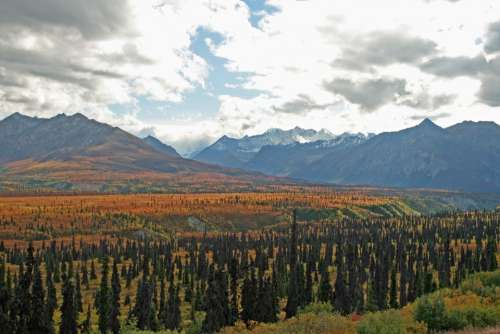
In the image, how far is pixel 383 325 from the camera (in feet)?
107

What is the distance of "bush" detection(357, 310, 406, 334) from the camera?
31.8 meters

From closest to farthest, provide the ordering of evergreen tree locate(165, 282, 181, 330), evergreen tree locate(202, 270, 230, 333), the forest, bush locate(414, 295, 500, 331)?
bush locate(414, 295, 500, 331) < the forest < evergreen tree locate(202, 270, 230, 333) < evergreen tree locate(165, 282, 181, 330)

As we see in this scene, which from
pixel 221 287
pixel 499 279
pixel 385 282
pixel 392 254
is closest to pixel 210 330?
pixel 221 287

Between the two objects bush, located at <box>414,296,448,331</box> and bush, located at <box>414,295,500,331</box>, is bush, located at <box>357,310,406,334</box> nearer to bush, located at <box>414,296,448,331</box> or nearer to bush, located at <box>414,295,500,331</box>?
bush, located at <box>414,296,448,331</box>

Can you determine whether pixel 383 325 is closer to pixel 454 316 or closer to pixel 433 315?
pixel 433 315

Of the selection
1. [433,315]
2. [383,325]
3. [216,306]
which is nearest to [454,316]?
[433,315]

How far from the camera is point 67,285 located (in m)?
76.3

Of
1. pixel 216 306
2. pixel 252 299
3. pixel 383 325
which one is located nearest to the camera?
pixel 383 325

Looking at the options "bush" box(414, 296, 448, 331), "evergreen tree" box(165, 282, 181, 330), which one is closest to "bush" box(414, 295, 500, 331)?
"bush" box(414, 296, 448, 331)

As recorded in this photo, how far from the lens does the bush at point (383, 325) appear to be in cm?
3178

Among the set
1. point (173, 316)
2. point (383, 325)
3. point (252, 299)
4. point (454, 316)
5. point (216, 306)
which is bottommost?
point (173, 316)

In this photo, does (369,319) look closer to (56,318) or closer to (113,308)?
(113,308)

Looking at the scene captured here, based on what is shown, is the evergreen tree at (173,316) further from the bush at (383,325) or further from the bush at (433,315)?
the bush at (383,325)

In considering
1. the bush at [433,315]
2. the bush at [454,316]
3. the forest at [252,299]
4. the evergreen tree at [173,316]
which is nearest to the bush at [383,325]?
the forest at [252,299]
